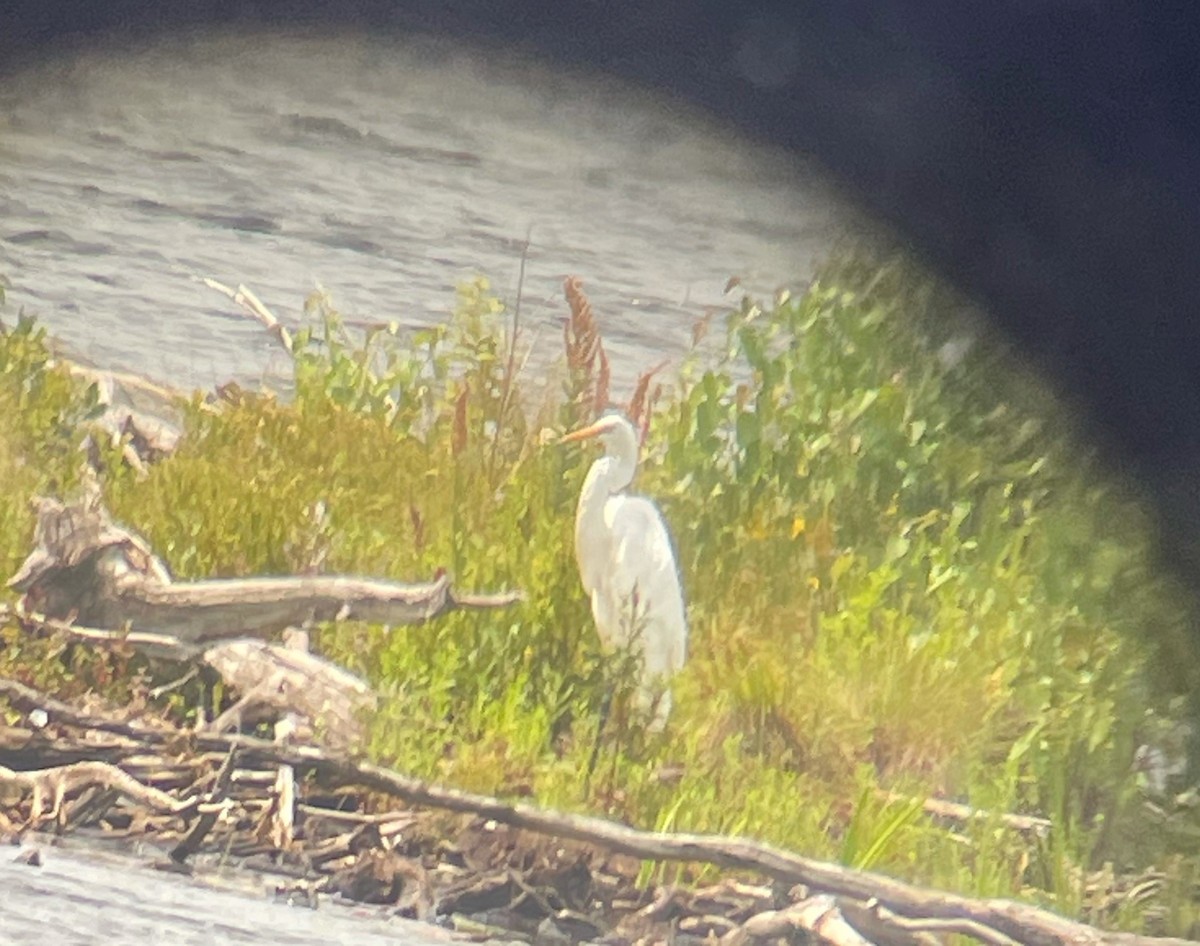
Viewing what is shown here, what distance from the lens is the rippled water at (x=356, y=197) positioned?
5.98 ft

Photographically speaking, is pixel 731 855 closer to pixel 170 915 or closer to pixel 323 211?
pixel 170 915

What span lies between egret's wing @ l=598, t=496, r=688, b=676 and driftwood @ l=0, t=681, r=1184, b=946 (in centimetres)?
23

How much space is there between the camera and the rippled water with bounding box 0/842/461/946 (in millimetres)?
1812

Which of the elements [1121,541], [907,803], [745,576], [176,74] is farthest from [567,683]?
[176,74]

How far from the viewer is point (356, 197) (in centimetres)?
186

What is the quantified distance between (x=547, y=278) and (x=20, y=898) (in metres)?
1.02

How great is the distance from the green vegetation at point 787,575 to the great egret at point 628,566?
0.02 m

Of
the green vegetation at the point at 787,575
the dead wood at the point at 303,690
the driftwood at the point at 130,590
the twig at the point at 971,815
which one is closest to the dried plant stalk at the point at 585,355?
the green vegetation at the point at 787,575

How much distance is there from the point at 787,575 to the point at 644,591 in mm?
181

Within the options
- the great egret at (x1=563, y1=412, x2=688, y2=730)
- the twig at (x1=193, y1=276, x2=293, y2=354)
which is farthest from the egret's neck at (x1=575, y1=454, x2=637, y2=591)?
the twig at (x1=193, y1=276, x2=293, y2=354)

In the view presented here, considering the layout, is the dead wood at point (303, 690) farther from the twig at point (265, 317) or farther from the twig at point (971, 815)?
the twig at point (971, 815)

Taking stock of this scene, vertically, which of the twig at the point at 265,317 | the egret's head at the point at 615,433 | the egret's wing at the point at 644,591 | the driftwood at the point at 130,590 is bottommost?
the driftwood at the point at 130,590

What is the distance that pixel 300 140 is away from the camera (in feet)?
6.06

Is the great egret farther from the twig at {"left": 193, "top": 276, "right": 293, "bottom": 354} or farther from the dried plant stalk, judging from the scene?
the twig at {"left": 193, "top": 276, "right": 293, "bottom": 354}
